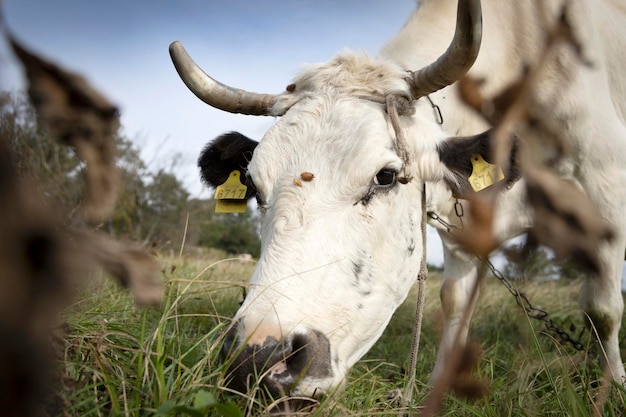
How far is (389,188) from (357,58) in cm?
96

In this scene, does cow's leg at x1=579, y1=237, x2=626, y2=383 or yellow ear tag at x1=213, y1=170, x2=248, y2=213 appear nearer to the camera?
yellow ear tag at x1=213, y1=170, x2=248, y2=213

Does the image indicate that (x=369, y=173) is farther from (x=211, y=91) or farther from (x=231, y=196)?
(x=211, y=91)

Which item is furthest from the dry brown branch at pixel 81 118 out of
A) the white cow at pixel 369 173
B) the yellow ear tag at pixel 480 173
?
the yellow ear tag at pixel 480 173

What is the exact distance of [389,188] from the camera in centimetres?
260

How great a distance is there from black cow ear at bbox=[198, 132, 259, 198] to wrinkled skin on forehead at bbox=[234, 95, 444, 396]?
26.3 inches

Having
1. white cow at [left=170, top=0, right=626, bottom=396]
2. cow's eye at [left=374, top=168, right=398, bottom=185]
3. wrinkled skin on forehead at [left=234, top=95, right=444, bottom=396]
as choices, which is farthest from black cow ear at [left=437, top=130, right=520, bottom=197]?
cow's eye at [left=374, top=168, right=398, bottom=185]

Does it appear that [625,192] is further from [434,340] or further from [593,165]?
[434,340]

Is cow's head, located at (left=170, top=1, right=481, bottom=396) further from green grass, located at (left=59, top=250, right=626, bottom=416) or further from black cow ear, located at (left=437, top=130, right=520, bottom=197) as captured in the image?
green grass, located at (left=59, top=250, right=626, bottom=416)

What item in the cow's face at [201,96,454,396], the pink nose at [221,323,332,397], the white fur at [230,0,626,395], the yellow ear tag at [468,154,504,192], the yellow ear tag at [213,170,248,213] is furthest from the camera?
the yellow ear tag at [213,170,248,213]

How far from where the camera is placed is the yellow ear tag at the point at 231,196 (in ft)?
10.8

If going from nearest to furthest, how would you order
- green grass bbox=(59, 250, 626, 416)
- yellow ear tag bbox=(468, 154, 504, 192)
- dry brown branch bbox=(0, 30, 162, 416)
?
dry brown branch bbox=(0, 30, 162, 416) → green grass bbox=(59, 250, 626, 416) → yellow ear tag bbox=(468, 154, 504, 192)

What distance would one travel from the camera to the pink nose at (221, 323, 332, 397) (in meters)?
1.76

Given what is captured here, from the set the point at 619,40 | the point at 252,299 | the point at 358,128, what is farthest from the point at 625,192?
the point at 252,299

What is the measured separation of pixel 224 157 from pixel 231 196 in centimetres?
29
